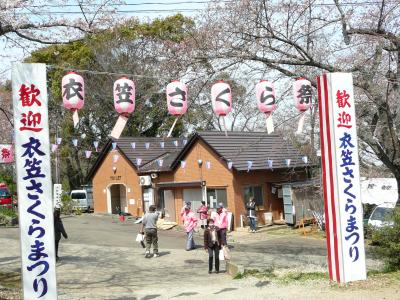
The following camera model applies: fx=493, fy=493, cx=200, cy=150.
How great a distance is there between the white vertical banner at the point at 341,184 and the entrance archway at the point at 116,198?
87.2 ft

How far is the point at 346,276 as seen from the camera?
9.42m

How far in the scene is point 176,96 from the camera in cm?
1166

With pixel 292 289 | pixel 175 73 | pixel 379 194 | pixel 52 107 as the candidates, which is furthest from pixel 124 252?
pixel 52 107

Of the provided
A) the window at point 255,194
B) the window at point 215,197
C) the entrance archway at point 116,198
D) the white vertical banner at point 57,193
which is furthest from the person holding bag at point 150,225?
the entrance archway at point 116,198

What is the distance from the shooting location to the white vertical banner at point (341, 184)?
30.9 feet

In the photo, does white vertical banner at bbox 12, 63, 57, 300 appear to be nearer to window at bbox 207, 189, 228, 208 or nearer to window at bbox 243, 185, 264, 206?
window at bbox 207, 189, 228, 208

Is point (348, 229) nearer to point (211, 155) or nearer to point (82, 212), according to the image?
point (211, 155)

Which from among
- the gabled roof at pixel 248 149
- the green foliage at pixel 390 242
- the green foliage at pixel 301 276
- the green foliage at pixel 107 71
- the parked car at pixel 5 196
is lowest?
the green foliage at pixel 301 276

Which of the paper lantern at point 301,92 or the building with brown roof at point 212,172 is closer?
the paper lantern at point 301,92

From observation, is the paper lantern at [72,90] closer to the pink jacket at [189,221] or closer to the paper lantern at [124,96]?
the paper lantern at [124,96]

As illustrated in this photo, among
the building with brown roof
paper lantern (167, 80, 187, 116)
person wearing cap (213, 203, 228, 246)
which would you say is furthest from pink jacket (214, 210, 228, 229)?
the building with brown roof

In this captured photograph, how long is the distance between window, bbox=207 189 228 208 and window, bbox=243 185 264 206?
3.60 feet

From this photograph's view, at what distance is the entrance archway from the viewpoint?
3522 cm

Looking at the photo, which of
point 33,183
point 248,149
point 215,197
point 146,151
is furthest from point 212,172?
point 33,183
